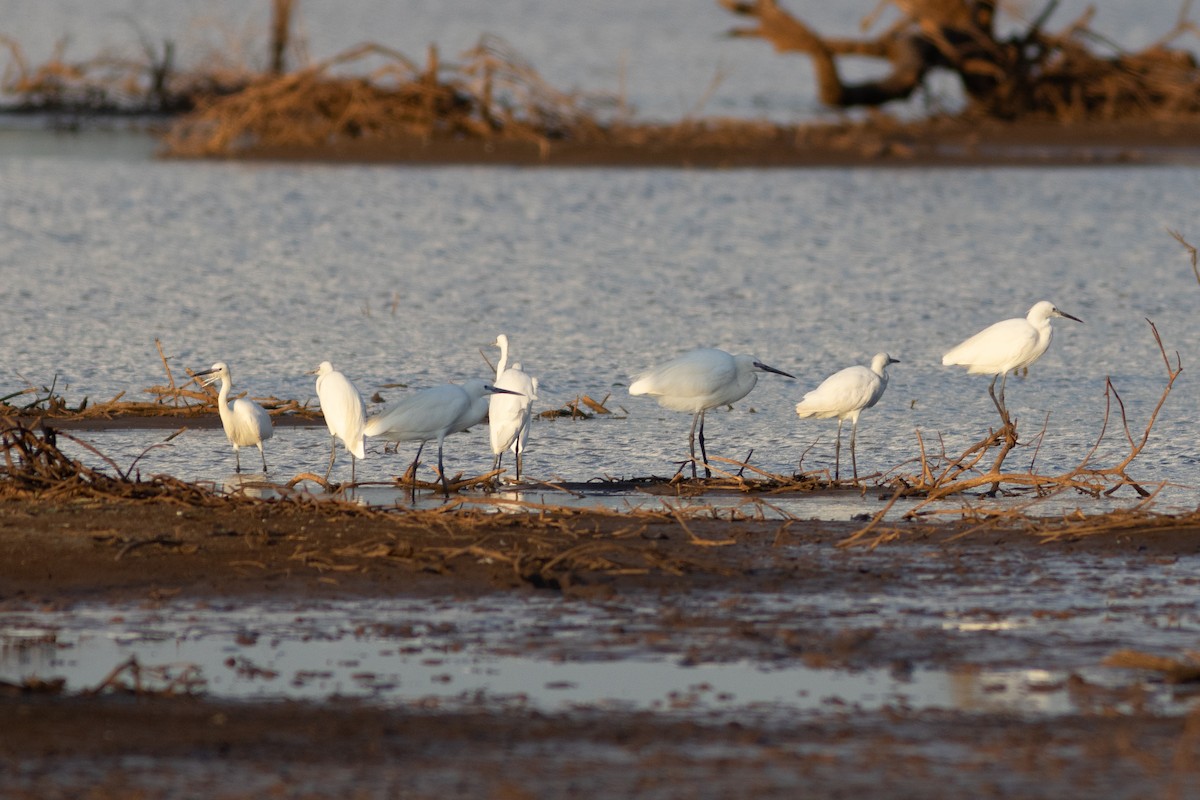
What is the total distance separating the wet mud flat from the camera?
15.5 feet

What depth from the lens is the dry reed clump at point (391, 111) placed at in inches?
1012

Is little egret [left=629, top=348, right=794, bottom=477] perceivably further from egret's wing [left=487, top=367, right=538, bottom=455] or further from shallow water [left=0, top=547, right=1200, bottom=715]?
shallow water [left=0, top=547, right=1200, bottom=715]

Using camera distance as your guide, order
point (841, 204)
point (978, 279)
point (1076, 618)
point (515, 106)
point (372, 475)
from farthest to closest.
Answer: point (515, 106) → point (841, 204) → point (978, 279) → point (372, 475) → point (1076, 618)

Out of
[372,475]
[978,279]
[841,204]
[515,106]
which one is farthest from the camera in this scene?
[515,106]

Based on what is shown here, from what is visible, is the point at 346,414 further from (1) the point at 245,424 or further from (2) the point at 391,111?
(2) the point at 391,111

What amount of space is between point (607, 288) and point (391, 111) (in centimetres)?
1098

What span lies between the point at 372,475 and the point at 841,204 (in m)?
14.0

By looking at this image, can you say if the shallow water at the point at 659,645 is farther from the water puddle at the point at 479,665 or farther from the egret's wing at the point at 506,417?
the egret's wing at the point at 506,417

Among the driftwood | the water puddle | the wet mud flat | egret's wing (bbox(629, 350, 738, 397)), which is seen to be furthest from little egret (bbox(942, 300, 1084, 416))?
the driftwood

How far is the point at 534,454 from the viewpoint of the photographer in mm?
9883

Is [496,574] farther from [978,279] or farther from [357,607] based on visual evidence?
[978,279]

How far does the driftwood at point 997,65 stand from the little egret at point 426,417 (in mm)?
18777

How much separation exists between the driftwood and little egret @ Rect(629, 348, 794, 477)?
1783 centimetres

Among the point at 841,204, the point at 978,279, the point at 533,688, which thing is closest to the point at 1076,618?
the point at 533,688
